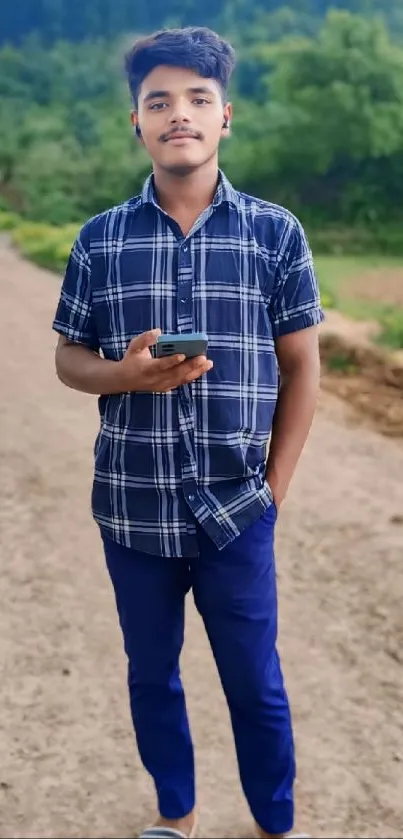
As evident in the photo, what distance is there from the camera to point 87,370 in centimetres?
158

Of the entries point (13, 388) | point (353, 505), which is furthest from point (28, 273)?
point (353, 505)

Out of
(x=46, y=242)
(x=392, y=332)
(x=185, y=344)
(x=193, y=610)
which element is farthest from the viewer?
(x=46, y=242)

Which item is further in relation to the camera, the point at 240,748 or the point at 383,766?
the point at 383,766

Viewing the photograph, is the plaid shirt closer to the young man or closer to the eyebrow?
the young man

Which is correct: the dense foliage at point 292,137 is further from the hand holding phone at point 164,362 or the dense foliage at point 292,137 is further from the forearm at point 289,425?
the hand holding phone at point 164,362

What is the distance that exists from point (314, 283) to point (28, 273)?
7901mm

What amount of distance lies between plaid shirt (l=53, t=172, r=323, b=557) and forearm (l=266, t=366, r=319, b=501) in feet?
0.22

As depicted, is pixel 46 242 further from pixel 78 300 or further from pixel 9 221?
pixel 78 300

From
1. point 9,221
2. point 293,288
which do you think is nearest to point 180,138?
point 293,288

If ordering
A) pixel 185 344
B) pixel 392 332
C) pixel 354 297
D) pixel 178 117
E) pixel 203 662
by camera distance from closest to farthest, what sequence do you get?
1. pixel 185 344
2. pixel 178 117
3. pixel 203 662
4. pixel 392 332
5. pixel 354 297

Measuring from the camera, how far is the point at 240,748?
1733 millimetres

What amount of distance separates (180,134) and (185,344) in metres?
0.34

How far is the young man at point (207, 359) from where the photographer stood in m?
1.53

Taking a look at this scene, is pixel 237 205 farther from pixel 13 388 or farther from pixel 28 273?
pixel 28 273
